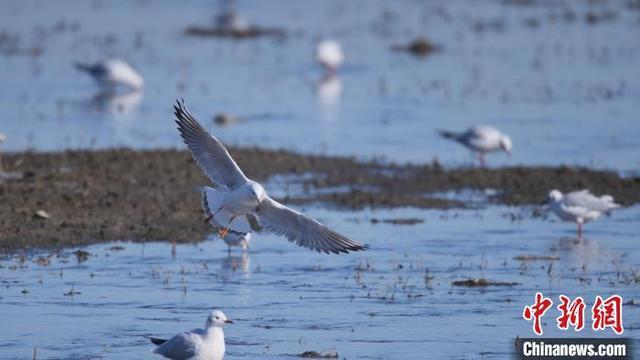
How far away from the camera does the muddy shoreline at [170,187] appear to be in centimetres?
1555

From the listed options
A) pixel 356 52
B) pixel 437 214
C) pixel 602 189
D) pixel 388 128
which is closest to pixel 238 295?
pixel 437 214

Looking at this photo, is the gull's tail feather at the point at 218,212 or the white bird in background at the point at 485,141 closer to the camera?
the gull's tail feather at the point at 218,212

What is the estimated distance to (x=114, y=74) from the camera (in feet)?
90.0

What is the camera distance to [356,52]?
34656 millimetres

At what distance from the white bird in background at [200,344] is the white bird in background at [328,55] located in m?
20.5

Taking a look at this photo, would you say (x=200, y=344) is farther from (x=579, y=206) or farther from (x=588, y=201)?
(x=588, y=201)

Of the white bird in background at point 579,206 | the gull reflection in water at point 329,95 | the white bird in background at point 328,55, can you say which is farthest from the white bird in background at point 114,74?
the white bird in background at point 579,206

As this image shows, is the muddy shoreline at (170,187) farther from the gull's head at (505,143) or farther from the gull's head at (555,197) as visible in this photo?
the gull's head at (555,197)

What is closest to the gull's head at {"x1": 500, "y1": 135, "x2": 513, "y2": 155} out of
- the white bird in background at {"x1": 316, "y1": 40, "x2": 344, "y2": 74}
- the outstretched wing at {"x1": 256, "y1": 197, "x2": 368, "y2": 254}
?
the outstretched wing at {"x1": 256, "y1": 197, "x2": 368, "y2": 254}

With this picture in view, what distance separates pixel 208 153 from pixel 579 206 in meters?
5.16

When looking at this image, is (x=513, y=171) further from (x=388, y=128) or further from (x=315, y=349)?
(x=315, y=349)

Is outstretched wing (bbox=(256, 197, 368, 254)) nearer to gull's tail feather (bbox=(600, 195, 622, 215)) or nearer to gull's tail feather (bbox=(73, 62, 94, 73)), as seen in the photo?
gull's tail feather (bbox=(600, 195, 622, 215))

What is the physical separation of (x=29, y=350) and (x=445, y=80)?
1927cm
